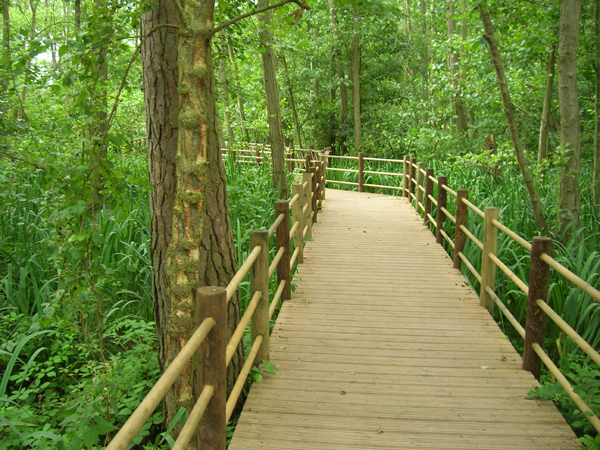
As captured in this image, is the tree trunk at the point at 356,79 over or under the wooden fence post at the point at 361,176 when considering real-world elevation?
over

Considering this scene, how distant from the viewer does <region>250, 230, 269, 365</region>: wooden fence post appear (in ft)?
12.9

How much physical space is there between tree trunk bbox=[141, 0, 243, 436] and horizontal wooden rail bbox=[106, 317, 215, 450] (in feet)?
2.02

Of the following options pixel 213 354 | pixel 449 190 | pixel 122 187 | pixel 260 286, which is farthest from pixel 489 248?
pixel 122 187

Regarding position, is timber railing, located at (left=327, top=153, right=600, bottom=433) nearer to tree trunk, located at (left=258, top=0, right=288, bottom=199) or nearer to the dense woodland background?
the dense woodland background

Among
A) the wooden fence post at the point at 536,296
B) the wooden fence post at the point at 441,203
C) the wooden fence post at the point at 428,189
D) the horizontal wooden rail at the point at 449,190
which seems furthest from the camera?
the wooden fence post at the point at 428,189

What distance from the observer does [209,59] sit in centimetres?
309

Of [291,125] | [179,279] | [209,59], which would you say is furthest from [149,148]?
[291,125]

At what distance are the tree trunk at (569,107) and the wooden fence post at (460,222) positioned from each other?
4.06ft

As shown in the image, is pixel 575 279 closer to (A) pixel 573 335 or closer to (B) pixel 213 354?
(A) pixel 573 335

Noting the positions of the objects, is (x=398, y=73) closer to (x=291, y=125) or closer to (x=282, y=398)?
(x=291, y=125)

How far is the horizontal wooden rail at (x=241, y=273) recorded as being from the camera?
2997 mm

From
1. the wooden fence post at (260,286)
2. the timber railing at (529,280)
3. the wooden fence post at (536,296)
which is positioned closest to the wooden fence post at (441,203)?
the timber railing at (529,280)

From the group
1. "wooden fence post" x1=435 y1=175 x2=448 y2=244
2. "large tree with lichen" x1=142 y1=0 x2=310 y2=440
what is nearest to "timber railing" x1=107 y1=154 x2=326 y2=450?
"large tree with lichen" x1=142 y1=0 x2=310 y2=440

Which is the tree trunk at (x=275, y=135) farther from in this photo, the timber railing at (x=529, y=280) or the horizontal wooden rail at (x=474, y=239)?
the horizontal wooden rail at (x=474, y=239)
